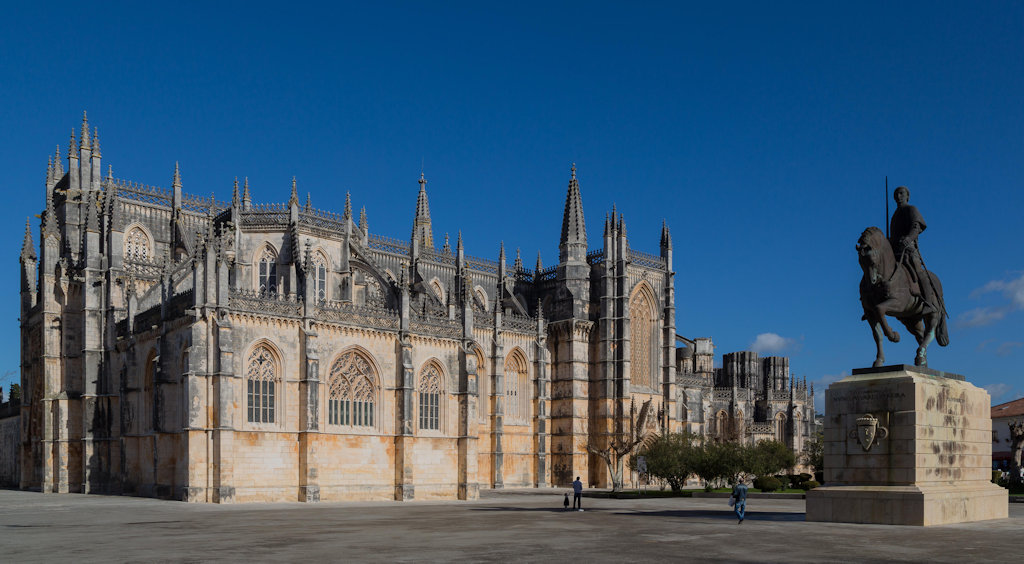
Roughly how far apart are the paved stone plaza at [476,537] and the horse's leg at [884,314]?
16.4ft

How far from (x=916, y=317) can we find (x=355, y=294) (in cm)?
3657

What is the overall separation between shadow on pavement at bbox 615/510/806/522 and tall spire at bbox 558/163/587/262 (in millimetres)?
39301

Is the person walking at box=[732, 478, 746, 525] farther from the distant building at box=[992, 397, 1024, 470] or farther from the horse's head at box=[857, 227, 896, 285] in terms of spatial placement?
the distant building at box=[992, 397, 1024, 470]

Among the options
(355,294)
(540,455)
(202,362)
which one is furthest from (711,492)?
(202,362)

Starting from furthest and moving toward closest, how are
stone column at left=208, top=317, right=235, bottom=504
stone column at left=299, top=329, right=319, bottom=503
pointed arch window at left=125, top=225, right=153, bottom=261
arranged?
pointed arch window at left=125, top=225, right=153, bottom=261 < stone column at left=299, top=329, right=319, bottom=503 < stone column at left=208, top=317, right=235, bottom=504

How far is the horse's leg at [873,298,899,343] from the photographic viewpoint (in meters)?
24.8

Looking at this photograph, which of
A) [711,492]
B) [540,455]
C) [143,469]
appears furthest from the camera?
[540,455]

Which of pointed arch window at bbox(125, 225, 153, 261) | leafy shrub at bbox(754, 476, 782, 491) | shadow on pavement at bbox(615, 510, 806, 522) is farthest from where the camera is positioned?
pointed arch window at bbox(125, 225, 153, 261)

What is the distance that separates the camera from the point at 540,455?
6794 cm

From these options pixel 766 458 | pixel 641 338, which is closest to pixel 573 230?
pixel 641 338

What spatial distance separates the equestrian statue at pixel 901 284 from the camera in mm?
24875

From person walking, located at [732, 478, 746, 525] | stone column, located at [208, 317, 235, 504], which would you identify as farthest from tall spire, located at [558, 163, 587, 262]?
person walking, located at [732, 478, 746, 525]

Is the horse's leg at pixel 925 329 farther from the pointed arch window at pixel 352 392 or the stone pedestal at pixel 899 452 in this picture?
the pointed arch window at pixel 352 392

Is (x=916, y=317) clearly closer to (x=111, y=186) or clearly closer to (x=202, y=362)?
(x=202, y=362)
